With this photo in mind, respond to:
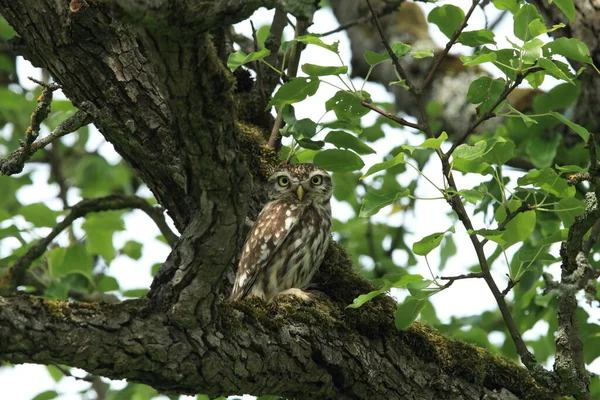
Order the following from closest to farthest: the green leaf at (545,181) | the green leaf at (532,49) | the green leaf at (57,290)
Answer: the green leaf at (532,49), the green leaf at (545,181), the green leaf at (57,290)

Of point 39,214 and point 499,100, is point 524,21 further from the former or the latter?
point 39,214

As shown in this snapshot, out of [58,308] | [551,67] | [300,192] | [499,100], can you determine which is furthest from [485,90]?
[58,308]

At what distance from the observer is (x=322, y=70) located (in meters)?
3.20

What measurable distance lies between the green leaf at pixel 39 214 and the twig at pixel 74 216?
0.27m

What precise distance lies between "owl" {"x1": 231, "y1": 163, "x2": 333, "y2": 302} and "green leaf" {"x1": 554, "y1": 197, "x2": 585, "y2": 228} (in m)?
1.27

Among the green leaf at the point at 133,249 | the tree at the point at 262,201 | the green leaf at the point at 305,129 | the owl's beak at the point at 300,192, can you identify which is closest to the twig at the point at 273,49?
the tree at the point at 262,201

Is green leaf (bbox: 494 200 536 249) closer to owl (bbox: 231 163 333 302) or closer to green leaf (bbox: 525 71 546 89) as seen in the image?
green leaf (bbox: 525 71 546 89)

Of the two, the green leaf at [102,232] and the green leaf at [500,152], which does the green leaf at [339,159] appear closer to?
the green leaf at [500,152]

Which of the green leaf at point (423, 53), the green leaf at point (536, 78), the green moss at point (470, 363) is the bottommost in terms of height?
the green moss at point (470, 363)

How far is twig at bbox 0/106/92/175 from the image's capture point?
9.34 feet

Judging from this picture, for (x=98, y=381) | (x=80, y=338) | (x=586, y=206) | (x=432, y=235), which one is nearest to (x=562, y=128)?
(x=586, y=206)

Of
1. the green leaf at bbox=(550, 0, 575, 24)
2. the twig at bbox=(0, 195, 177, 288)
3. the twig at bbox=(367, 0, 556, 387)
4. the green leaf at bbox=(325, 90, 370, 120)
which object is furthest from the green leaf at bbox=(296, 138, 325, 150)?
the twig at bbox=(0, 195, 177, 288)

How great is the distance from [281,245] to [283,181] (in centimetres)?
40

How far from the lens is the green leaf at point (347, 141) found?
364cm
